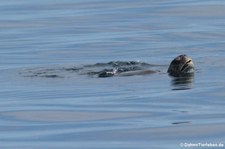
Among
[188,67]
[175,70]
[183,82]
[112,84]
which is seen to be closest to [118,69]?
[175,70]

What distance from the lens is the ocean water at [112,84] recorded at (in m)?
14.4

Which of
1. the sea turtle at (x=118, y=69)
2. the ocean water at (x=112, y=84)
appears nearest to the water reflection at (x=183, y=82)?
the ocean water at (x=112, y=84)

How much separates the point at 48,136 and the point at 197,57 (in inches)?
304

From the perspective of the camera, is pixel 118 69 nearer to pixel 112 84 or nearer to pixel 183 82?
pixel 112 84

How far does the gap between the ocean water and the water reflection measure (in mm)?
21

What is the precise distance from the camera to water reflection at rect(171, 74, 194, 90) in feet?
59.5

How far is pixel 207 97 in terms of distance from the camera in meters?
17.0

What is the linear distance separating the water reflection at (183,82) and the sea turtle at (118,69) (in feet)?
0.64

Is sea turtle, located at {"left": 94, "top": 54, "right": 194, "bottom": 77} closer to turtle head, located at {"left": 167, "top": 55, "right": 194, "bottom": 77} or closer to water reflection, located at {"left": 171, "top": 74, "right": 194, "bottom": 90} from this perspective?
turtle head, located at {"left": 167, "top": 55, "right": 194, "bottom": 77}

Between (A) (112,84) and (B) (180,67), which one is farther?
(B) (180,67)

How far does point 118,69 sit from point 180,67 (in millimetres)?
1144

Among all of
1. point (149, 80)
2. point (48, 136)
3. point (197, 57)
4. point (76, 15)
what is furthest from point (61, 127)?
point (76, 15)

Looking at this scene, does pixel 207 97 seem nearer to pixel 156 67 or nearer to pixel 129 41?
pixel 156 67

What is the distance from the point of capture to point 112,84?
18.6 metres
